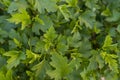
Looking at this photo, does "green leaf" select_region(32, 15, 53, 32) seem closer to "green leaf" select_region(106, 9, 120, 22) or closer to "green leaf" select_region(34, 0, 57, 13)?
"green leaf" select_region(34, 0, 57, 13)

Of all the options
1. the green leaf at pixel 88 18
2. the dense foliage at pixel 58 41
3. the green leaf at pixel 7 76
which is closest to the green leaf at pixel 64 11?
the dense foliage at pixel 58 41

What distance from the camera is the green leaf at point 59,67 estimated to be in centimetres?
171

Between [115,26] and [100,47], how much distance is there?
18cm

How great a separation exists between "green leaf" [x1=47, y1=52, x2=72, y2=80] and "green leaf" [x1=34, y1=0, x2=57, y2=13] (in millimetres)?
258

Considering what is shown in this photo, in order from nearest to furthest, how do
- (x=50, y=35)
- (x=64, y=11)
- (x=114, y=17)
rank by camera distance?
(x=50, y=35), (x=64, y=11), (x=114, y=17)

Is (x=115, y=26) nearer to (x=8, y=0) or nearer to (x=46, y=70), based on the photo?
(x=46, y=70)

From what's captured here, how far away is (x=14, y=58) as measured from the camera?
1.75 metres

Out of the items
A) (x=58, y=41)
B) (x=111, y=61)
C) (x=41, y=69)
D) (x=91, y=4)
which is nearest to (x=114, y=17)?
(x=91, y=4)

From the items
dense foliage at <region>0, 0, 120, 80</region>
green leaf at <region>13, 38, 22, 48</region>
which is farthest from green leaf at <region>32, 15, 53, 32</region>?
green leaf at <region>13, 38, 22, 48</region>

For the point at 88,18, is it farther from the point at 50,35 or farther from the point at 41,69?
the point at 41,69

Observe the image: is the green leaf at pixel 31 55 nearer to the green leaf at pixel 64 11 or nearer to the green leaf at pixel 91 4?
the green leaf at pixel 64 11

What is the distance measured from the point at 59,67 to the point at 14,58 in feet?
0.86

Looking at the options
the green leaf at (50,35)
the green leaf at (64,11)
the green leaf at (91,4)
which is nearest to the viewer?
the green leaf at (50,35)

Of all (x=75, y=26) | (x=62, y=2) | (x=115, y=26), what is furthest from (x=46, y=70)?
(x=115, y=26)
